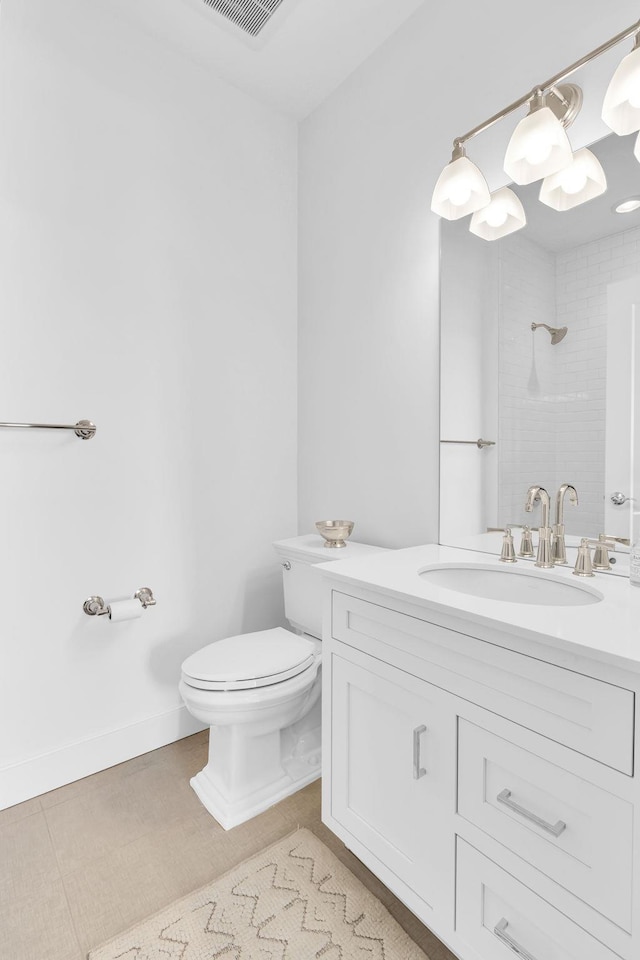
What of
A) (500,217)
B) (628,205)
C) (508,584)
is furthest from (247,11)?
(508,584)

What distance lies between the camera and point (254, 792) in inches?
59.3

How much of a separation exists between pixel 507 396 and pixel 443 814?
3.40 feet

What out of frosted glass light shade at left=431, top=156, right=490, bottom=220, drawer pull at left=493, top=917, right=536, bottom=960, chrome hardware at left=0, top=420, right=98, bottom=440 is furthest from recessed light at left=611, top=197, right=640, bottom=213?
chrome hardware at left=0, top=420, right=98, bottom=440

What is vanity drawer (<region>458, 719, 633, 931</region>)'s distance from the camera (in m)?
Answer: 0.69

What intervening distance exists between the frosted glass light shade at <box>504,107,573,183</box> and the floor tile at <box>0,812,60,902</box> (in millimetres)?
2154

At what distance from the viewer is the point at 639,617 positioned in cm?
84

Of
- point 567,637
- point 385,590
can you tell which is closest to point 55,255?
point 385,590

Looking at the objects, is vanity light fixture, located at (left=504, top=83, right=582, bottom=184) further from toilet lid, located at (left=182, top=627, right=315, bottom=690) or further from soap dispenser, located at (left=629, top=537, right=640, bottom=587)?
toilet lid, located at (left=182, top=627, right=315, bottom=690)

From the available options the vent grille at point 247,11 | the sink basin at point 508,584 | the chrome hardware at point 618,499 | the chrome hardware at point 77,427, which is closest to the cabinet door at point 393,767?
the sink basin at point 508,584

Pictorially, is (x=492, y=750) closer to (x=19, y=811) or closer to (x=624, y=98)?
(x=624, y=98)

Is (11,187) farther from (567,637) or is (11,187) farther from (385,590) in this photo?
(567,637)

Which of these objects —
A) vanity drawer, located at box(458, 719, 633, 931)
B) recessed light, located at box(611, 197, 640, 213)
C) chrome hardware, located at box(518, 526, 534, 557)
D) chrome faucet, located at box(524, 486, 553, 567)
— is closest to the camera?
vanity drawer, located at box(458, 719, 633, 931)

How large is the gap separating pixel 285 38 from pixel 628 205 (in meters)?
1.41

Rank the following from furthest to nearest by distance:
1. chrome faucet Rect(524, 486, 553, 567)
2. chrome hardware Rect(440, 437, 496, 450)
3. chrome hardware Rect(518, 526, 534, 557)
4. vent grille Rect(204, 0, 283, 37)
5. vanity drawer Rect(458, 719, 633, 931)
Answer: vent grille Rect(204, 0, 283, 37)
chrome hardware Rect(440, 437, 496, 450)
chrome hardware Rect(518, 526, 534, 557)
chrome faucet Rect(524, 486, 553, 567)
vanity drawer Rect(458, 719, 633, 931)
